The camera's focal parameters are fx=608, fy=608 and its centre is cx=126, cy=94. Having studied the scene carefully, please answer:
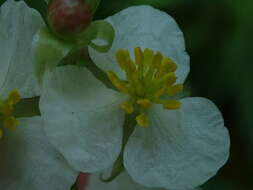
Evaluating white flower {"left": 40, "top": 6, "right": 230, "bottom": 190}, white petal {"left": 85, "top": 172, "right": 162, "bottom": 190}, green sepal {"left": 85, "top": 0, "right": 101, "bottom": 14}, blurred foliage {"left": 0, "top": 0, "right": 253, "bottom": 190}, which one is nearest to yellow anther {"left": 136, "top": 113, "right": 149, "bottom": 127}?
white flower {"left": 40, "top": 6, "right": 230, "bottom": 190}

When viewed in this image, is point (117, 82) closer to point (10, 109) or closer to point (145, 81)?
point (145, 81)

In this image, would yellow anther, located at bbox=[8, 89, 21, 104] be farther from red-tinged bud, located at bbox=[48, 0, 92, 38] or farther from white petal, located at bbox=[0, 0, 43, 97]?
red-tinged bud, located at bbox=[48, 0, 92, 38]

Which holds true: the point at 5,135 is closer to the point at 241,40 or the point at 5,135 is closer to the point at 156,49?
the point at 156,49

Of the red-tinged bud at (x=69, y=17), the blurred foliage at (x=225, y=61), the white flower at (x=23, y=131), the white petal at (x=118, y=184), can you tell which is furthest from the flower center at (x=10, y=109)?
the blurred foliage at (x=225, y=61)

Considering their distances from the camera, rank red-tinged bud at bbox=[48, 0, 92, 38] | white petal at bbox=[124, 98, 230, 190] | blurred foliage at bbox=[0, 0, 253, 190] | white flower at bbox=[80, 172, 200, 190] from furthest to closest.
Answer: blurred foliage at bbox=[0, 0, 253, 190]
white flower at bbox=[80, 172, 200, 190]
white petal at bbox=[124, 98, 230, 190]
red-tinged bud at bbox=[48, 0, 92, 38]

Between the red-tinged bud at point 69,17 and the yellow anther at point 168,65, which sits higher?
the red-tinged bud at point 69,17

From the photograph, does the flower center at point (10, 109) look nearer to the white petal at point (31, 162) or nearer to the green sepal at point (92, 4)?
the white petal at point (31, 162)

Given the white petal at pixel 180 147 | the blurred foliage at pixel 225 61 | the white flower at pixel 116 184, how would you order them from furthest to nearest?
the blurred foliage at pixel 225 61
the white flower at pixel 116 184
the white petal at pixel 180 147
